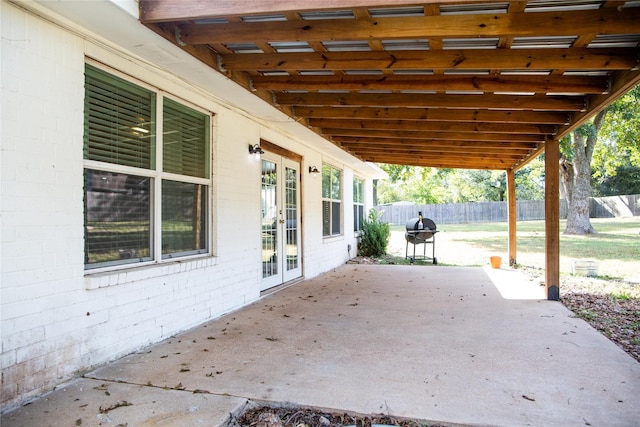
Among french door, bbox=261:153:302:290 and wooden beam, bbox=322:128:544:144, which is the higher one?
wooden beam, bbox=322:128:544:144

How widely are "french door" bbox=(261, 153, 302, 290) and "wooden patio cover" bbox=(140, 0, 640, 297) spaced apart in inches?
42.2

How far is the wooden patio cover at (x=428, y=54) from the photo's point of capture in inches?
107

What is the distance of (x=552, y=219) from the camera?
5875 millimetres

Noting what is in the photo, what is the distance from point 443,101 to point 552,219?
2.65 metres

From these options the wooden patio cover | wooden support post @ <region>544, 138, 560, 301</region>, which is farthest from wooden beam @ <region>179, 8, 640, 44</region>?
wooden support post @ <region>544, 138, 560, 301</region>

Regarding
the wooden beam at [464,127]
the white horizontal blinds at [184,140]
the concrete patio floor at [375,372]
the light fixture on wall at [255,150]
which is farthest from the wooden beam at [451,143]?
the white horizontal blinds at [184,140]

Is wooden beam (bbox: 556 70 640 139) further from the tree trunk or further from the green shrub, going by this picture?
the tree trunk

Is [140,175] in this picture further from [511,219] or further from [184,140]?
[511,219]

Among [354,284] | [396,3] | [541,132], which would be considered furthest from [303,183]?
[396,3]

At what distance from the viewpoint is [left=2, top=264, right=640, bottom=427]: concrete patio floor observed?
2.43 meters

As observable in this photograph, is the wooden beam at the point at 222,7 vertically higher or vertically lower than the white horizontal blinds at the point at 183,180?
higher

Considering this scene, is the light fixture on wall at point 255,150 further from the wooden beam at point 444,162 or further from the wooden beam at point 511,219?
the wooden beam at point 511,219

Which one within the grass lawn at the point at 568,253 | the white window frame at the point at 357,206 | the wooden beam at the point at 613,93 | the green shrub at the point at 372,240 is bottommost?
the grass lawn at the point at 568,253

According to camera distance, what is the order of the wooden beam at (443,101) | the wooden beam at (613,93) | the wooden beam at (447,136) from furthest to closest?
the wooden beam at (447,136)
the wooden beam at (443,101)
the wooden beam at (613,93)
